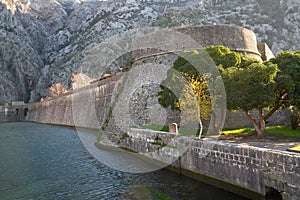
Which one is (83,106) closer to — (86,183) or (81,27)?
(86,183)

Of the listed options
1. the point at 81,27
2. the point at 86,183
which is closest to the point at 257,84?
the point at 86,183

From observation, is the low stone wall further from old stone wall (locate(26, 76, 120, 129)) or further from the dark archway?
old stone wall (locate(26, 76, 120, 129))

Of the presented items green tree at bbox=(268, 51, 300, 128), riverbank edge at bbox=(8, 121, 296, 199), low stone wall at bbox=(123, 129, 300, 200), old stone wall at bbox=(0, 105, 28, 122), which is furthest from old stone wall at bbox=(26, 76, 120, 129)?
old stone wall at bbox=(0, 105, 28, 122)

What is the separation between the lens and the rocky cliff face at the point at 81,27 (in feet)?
224

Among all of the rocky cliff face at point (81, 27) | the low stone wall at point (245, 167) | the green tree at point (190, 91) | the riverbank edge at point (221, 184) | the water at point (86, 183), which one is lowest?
the water at point (86, 183)

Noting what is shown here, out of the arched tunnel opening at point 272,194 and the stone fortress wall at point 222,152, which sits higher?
the stone fortress wall at point 222,152

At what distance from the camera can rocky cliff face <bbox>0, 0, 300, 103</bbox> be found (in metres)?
68.2

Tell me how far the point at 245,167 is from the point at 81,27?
101 meters

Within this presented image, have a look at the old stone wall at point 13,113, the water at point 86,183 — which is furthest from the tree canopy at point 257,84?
the old stone wall at point 13,113

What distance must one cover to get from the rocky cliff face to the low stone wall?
187ft

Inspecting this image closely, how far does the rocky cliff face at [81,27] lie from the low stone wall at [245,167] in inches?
2239

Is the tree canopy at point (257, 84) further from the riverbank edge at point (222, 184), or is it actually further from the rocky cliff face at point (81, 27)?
the rocky cliff face at point (81, 27)

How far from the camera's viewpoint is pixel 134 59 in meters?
26.3

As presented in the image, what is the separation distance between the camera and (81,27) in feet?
329
